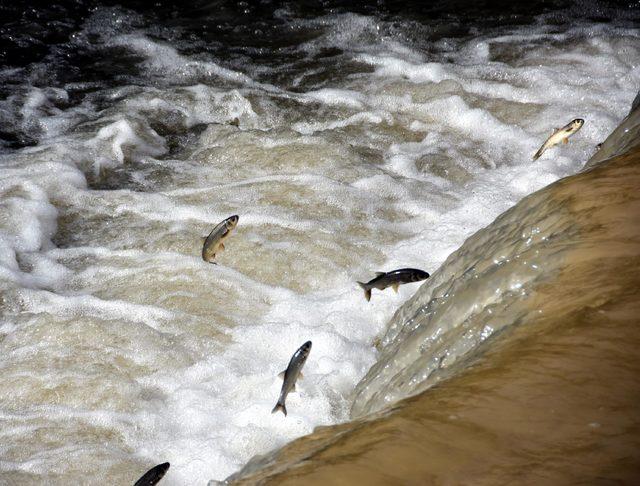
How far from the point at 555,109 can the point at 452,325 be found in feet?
16.3

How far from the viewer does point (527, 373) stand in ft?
8.39

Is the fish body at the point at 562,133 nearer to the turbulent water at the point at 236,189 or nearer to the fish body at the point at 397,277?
the turbulent water at the point at 236,189

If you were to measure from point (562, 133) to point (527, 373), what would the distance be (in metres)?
4.37

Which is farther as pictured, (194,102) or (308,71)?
(308,71)

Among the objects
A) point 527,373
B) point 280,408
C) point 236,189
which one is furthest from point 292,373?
point 236,189

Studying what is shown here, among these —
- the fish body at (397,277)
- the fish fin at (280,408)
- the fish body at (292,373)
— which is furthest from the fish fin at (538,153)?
the fish fin at (280,408)

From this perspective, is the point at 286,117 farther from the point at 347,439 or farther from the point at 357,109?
the point at 347,439

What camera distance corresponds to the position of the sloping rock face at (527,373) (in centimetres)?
223

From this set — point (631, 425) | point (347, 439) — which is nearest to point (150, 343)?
point (347, 439)

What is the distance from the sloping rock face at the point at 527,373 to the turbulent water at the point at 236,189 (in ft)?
4.13

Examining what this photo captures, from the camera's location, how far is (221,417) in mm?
4469

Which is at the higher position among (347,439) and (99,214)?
(347,439)

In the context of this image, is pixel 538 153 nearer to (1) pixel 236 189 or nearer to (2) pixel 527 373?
(1) pixel 236 189

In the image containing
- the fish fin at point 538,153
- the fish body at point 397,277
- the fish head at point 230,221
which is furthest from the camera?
the fish fin at point 538,153
